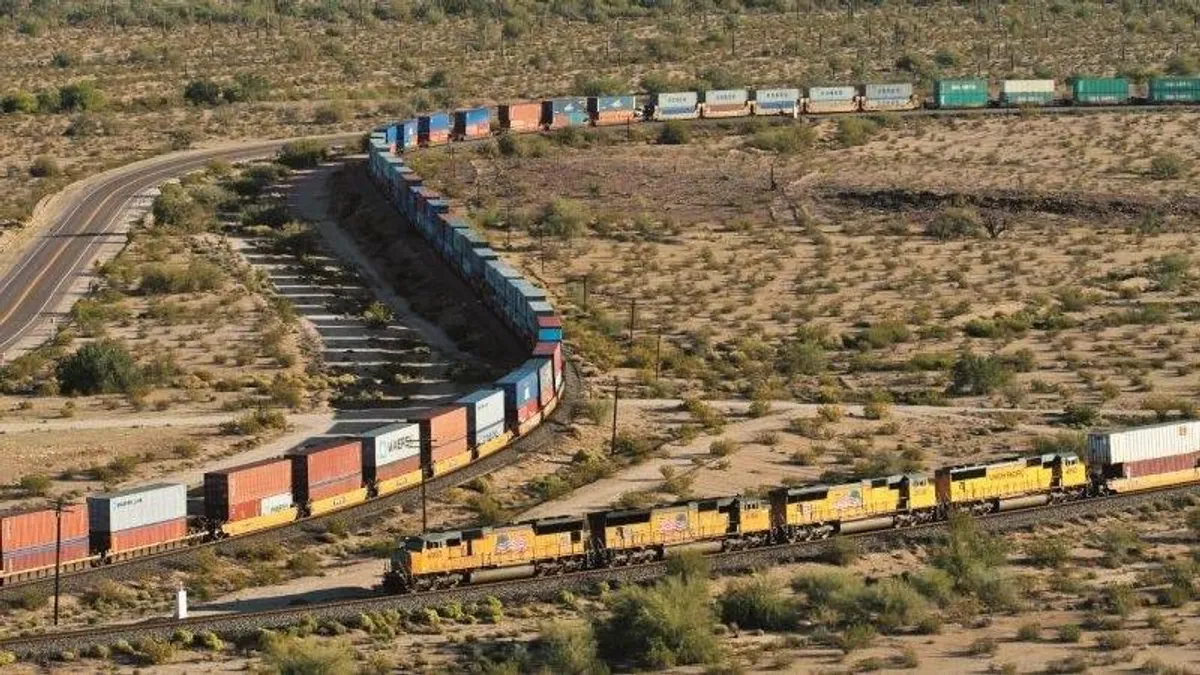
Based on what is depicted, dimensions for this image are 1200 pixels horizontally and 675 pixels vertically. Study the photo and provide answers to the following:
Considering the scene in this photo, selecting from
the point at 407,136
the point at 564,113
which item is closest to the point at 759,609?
the point at 407,136

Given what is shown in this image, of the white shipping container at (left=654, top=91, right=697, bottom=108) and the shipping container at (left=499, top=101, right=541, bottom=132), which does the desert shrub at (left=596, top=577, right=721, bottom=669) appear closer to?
the shipping container at (left=499, top=101, right=541, bottom=132)

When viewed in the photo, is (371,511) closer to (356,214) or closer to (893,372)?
(893,372)

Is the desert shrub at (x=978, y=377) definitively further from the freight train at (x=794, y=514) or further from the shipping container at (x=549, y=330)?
the shipping container at (x=549, y=330)

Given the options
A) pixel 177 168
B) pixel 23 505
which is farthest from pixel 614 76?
pixel 23 505

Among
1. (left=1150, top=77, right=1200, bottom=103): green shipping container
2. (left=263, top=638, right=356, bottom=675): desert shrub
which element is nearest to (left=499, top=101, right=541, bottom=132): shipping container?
(left=1150, top=77, right=1200, bottom=103): green shipping container

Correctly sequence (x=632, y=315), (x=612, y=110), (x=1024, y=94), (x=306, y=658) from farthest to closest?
(x=1024, y=94)
(x=612, y=110)
(x=632, y=315)
(x=306, y=658)

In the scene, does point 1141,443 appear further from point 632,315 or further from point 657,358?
point 632,315
